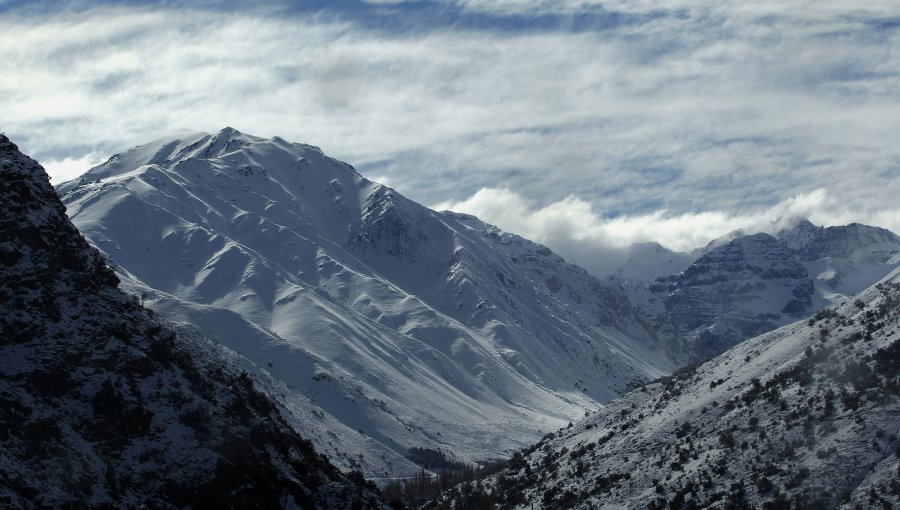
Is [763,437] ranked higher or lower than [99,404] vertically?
lower

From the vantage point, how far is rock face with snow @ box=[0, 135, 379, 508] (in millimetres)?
66000

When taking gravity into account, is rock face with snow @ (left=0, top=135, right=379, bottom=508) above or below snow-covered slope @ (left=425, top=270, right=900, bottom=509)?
above

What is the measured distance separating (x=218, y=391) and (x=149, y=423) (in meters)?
9.76

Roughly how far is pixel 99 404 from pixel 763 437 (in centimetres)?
7359

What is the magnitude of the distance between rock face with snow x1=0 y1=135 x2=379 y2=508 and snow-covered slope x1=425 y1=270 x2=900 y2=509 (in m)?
46.0

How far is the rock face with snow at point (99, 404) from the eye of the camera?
66000 mm

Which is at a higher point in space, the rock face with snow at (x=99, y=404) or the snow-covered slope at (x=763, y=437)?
the rock face with snow at (x=99, y=404)

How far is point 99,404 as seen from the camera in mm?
70562

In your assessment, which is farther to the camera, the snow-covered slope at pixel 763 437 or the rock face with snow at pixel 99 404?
the snow-covered slope at pixel 763 437

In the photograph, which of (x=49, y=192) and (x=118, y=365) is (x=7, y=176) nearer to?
(x=49, y=192)

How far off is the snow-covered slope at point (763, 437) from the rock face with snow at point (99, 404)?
45950 mm

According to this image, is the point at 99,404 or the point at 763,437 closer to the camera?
the point at 99,404

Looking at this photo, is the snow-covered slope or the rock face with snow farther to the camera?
the snow-covered slope

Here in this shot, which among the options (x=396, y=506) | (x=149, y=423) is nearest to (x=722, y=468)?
(x=396, y=506)
